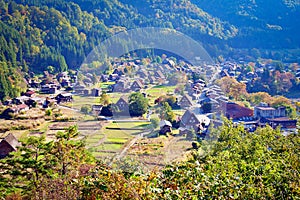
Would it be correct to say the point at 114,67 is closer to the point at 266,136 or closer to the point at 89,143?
the point at 89,143

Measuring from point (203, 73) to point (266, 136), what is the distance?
9175mm

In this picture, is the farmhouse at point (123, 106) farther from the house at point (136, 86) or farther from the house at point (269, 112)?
the house at point (269, 112)

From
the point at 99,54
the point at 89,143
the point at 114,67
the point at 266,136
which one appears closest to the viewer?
the point at 266,136

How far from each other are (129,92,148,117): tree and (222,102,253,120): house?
1971mm

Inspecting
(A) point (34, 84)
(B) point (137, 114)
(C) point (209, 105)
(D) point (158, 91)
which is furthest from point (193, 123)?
(A) point (34, 84)

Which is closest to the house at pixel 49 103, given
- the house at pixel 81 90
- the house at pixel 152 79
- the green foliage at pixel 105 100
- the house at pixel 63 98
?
the house at pixel 63 98

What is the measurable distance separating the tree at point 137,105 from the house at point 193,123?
3.08 feet

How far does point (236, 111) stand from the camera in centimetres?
793

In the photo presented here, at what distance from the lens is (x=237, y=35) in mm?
21469

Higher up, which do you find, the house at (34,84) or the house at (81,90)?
the house at (34,84)

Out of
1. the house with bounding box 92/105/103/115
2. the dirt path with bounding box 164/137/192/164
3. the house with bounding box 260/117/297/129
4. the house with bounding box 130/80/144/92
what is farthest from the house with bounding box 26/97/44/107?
the house with bounding box 260/117/297/129

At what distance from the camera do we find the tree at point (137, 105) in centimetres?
Answer: 708

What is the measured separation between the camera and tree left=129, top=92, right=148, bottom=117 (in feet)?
23.2

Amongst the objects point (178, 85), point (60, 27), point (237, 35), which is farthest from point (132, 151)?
point (237, 35)
